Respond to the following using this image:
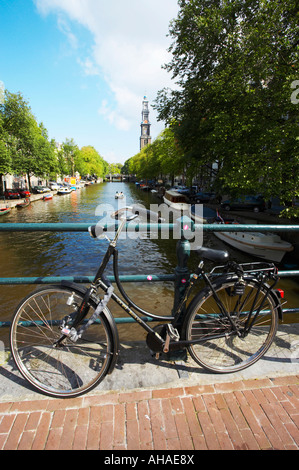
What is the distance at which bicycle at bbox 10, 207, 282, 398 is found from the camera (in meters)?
2.01

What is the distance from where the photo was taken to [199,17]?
1501cm

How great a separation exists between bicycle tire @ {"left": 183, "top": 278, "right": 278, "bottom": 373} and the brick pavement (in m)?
0.24

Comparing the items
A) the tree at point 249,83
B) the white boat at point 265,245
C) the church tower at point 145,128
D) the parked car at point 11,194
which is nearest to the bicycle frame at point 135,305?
the tree at point 249,83

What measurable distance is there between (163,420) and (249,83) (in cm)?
1531

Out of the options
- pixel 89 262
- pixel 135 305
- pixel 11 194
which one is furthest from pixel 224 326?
pixel 11 194

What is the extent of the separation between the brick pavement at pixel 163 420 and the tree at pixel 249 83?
34.4 ft

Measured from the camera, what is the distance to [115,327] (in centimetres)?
200

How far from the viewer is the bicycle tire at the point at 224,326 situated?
7.06 ft

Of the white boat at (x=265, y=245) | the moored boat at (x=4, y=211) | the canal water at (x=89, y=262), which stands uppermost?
the moored boat at (x=4, y=211)

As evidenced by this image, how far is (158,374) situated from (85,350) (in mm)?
691

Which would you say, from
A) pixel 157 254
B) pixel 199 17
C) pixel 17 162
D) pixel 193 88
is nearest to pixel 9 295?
pixel 157 254

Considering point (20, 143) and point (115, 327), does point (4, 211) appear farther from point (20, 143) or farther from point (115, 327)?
point (115, 327)

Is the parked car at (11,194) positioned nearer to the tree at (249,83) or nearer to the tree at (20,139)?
the tree at (20,139)
